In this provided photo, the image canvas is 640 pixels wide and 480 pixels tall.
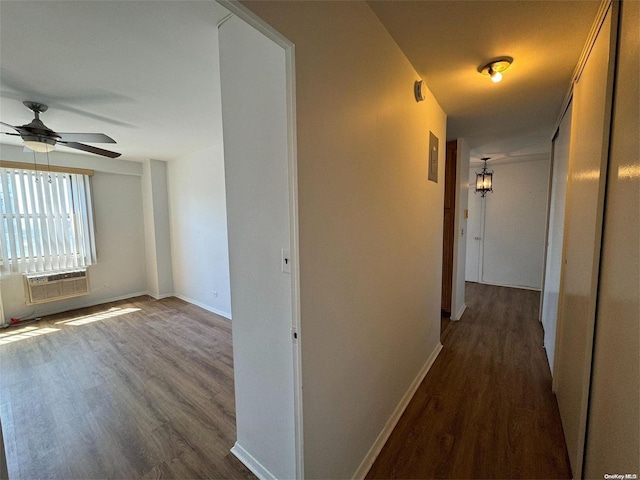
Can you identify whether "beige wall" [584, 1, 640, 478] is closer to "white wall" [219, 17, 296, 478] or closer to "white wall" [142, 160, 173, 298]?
"white wall" [219, 17, 296, 478]

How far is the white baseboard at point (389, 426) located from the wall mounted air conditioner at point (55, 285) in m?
5.05

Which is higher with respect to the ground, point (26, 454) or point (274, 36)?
point (274, 36)

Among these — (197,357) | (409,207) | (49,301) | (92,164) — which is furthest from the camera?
(92,164)

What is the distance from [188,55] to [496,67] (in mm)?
2043

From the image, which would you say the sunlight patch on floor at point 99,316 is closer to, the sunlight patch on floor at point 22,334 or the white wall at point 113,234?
the sunlight patch on floor at point 22,334

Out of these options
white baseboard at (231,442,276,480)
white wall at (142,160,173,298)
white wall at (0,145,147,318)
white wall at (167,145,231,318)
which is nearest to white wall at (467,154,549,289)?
white wall at (167,145,231,318)

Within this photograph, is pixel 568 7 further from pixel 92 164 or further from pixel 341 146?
pixel 92 164

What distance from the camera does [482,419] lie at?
1.89 m

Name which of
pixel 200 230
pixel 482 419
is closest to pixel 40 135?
pixel 200 230

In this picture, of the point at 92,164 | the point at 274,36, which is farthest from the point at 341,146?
the point at 92,164

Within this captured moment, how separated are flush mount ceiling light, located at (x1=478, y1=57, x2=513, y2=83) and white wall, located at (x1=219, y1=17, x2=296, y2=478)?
1.53m

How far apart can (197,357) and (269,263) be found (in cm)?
217

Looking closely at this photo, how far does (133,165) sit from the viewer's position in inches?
188

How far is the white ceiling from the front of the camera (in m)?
1.32
